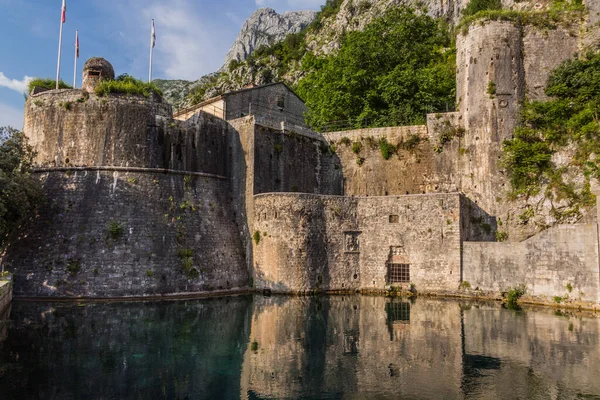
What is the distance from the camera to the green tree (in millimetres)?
33281

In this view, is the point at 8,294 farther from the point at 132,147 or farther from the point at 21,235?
the point at 132,147

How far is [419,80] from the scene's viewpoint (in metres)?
33.0

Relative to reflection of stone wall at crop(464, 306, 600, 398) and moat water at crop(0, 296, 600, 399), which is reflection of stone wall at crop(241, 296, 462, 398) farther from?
reflection of stone wall at crop(464, 306, 600, 398)

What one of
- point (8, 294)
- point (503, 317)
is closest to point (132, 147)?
point (8, 294)

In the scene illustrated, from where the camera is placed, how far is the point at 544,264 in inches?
827

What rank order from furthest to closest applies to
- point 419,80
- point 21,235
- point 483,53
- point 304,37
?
1. point 304,37
2. point 419,80
3. point 483,53
4. point 21,235

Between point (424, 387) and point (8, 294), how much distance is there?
16244 mm

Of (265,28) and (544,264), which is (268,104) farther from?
(265,28)

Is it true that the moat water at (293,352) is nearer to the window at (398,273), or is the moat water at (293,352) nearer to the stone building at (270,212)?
the stone building at (270,212)

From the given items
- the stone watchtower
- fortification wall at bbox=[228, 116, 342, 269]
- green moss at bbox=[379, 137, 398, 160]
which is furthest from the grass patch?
the stone watchtower

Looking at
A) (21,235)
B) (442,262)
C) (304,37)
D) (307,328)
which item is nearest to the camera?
(307,328)

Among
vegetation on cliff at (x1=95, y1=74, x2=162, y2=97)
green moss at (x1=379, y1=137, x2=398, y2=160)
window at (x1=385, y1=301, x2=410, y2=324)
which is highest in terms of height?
vegetation on cliff at (x1=95, y1=74, x2=162, y2=97)

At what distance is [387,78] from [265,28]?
9886 centimetres

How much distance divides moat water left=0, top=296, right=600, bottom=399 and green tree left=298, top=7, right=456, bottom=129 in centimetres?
1732
